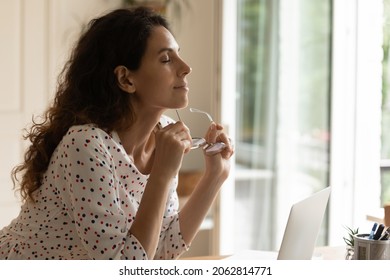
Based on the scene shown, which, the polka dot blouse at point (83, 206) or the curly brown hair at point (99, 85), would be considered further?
the curly brown hair at point (99, 85)

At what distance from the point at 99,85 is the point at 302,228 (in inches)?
19.7

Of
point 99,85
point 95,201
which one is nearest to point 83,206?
point 95,201

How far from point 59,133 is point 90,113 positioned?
3.0 inches

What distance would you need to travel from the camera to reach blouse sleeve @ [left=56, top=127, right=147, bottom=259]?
1213 millimetres

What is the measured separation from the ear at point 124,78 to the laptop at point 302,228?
41cm

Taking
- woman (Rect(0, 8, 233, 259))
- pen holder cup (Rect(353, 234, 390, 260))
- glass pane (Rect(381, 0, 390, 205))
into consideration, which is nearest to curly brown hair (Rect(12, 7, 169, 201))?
woman (Rect(0, 8, 233, 259))

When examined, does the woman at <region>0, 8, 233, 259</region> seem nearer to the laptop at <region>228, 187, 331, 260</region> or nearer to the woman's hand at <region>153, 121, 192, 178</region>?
the woman's hand at <region>153, 121, 192, 178</region>

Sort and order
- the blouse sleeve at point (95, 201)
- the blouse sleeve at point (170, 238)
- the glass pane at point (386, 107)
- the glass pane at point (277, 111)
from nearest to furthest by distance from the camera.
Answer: the blouse sleeve at point (95, 201)
the blouse sleeve at point (170, 238)
the glass pane at point (386, 107)
the glass pane at point (277, 111)

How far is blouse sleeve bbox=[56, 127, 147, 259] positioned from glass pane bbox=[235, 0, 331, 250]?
1.79 m

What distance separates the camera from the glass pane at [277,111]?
2.92 m

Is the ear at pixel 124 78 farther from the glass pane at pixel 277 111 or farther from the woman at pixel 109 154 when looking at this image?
the glass pane at pixel 277 111

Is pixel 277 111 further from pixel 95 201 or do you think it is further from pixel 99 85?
pixel 95 201

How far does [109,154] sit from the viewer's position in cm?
128

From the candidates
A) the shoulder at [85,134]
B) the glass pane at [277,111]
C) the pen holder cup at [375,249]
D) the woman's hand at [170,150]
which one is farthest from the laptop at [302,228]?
the glass pane at [277,111]
